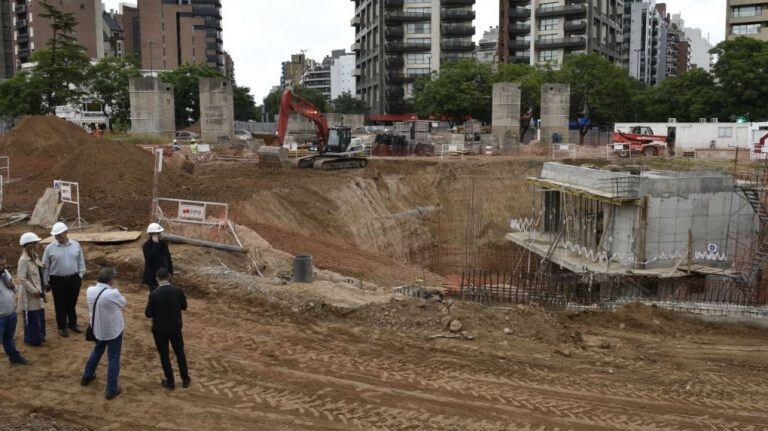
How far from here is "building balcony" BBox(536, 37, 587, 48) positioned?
73.3 metres

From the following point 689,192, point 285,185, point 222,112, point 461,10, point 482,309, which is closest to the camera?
point 482,309

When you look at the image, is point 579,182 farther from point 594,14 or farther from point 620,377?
point 594,14

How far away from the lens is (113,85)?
55.4 metres

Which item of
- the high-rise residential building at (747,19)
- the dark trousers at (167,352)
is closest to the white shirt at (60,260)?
the dark trousers at (167,352)

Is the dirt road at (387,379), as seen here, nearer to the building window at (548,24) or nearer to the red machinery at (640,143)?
the red machinery at (640,143)

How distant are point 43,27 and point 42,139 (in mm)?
59143

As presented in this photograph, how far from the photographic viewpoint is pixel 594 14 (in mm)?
74312

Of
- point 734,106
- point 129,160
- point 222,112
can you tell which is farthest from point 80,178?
point 734,106

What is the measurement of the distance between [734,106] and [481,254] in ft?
109

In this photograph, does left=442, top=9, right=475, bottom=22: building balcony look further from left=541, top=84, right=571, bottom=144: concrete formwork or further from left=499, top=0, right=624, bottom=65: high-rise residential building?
left=541, top=84, right=571, bottom=144: concrete formwork

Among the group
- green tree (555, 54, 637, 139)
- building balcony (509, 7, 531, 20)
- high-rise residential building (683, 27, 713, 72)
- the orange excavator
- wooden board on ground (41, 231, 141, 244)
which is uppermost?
high-rise residential building (683, 27, 713, 72)

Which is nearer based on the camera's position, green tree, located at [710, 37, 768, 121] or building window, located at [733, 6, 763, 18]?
green tree, located at [710, 37, 768, 121]

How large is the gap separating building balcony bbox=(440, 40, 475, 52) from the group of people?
73065 millimetres

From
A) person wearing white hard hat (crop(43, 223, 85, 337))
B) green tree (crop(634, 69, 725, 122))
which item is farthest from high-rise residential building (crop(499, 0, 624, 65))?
person wearing white hard hat (crop(43, 223, 85, 337))
